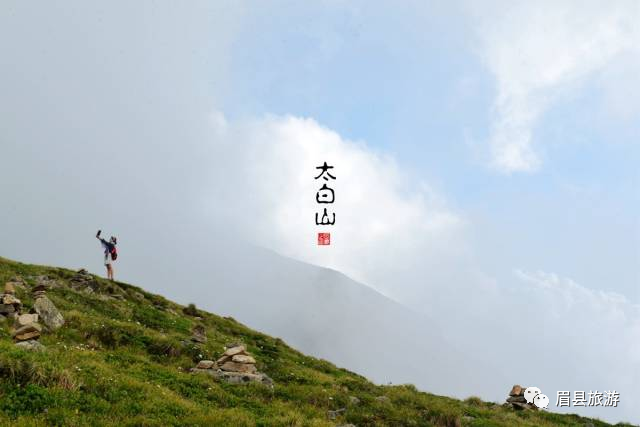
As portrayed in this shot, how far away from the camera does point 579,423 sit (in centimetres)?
2975

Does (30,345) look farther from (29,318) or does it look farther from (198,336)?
(198,336)

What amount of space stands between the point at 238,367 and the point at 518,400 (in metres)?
22.0

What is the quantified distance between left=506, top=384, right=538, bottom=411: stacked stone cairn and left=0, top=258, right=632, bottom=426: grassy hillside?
1.53 m

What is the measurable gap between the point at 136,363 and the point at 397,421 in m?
10.8

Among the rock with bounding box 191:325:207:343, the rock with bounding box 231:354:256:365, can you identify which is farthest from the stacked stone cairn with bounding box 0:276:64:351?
the rock with bounding box 231:354:256:365

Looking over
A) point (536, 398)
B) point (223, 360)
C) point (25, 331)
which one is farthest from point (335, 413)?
point (536, 398)

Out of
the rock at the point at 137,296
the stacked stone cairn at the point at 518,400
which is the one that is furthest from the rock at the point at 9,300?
the stacked stone cairn at the point at 518,400

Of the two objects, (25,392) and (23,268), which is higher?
(23,268)

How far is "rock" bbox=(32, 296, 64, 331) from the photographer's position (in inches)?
848

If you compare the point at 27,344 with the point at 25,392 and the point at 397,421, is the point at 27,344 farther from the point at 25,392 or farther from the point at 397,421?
the point at 397,421

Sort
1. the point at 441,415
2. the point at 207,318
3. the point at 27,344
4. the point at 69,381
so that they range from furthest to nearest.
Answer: the point at 207,318
the point at 441,415
the point at 27,344
the point at 69,381

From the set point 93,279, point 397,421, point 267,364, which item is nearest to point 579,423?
point 397,421

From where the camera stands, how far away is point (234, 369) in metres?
21.4

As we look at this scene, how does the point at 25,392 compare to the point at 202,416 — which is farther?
the point at 202,416
